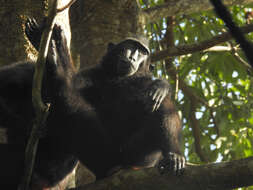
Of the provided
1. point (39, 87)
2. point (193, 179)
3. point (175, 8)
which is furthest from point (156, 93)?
point (175, 8)

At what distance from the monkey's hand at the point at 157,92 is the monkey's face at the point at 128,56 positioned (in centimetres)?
42

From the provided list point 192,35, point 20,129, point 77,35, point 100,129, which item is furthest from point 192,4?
point 20,129

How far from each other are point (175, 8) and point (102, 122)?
243 centimetres

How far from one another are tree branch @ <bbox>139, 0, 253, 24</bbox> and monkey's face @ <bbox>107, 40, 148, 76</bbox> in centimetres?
87

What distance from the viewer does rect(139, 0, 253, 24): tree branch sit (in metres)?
4.74

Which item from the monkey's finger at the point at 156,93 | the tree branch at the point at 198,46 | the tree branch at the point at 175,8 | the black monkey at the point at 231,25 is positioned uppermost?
the tree branch at the point at 175,8

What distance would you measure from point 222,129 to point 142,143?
1662mm

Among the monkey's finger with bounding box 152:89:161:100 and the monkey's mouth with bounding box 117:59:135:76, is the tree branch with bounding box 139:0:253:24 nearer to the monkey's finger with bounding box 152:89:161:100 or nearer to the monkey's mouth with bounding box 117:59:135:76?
the monkey's mouth with bounding box 117:59:135:76

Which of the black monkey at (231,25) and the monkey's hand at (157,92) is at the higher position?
the black monkey at (231,25)

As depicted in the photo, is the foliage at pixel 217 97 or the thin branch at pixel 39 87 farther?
the foliage at pixel 217 97

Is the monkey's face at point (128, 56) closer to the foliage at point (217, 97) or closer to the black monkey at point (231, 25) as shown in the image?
the foliage at point (217, 97)

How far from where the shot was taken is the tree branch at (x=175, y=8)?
474 centimetres

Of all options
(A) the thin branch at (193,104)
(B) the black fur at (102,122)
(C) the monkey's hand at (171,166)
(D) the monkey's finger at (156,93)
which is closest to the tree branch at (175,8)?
(A) the thin branch at (193,104)

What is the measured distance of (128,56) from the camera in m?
3.63
